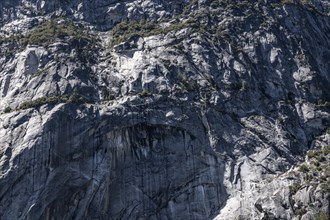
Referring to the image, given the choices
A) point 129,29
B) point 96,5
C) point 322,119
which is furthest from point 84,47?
point 322,119

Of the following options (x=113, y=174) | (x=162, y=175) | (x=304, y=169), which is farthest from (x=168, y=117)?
(x=304, y=169)

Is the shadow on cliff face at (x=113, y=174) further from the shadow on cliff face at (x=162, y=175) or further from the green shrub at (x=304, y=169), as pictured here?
the green shrub at (x=304, y=169)

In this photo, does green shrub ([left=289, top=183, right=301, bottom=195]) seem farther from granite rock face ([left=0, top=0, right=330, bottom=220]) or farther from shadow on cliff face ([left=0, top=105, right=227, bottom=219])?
shadow on cliff face ([left=0, top=105, right=227, bottom=219])

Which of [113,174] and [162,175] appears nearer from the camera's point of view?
[113,174]

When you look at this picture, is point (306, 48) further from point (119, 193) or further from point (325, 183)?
point (119, 193)

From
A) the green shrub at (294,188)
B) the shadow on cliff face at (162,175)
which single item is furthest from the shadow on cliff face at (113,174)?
the green shrub at (294,188)

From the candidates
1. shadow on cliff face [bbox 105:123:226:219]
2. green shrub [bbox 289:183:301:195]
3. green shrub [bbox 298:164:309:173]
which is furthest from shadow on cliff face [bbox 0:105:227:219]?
green shrub [bbox 298:164:309:173]

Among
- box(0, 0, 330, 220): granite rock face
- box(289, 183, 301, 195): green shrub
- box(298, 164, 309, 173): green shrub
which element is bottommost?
box(289, 183, 301, 195): green shrub

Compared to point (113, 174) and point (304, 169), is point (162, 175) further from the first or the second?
point (304, 169)
